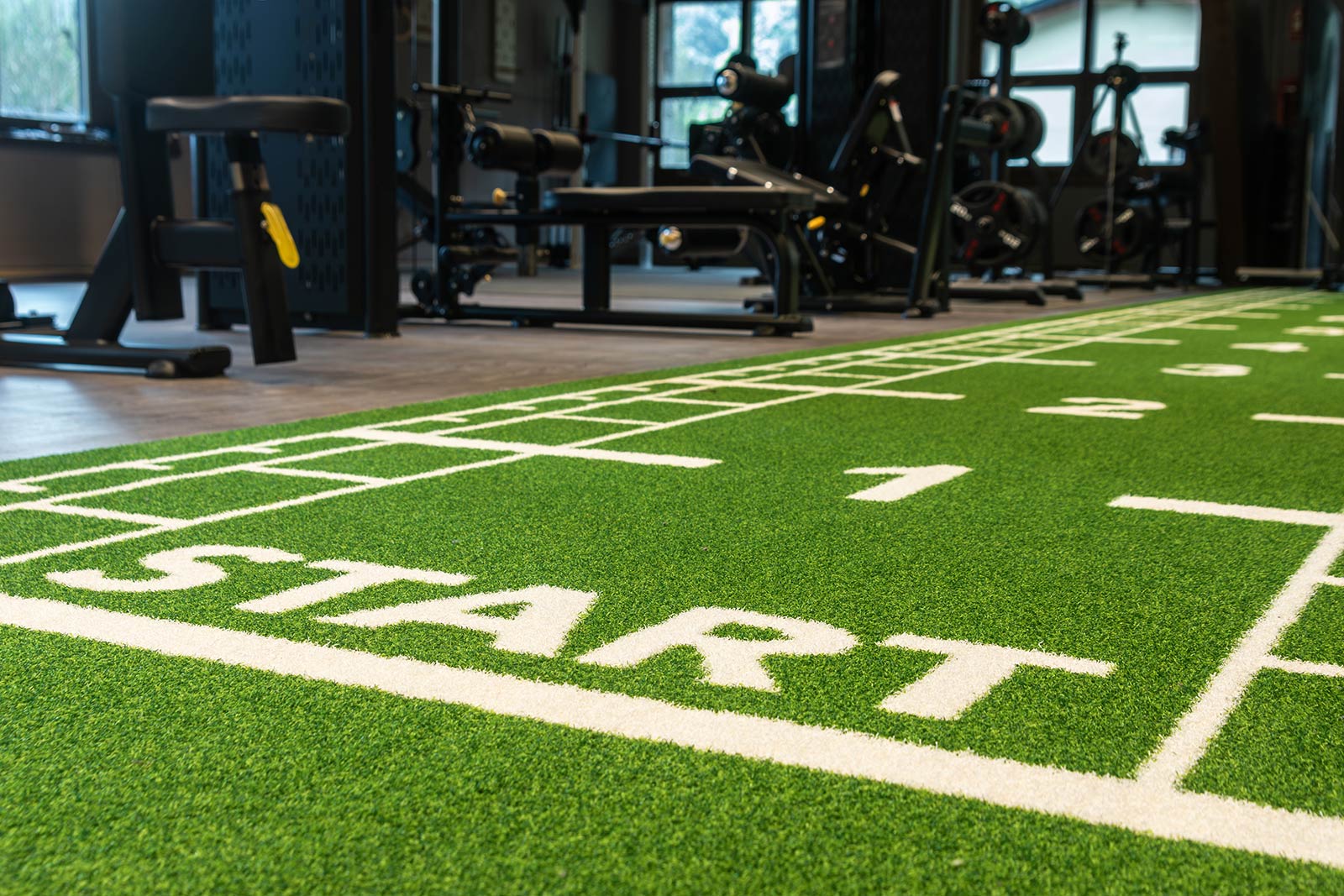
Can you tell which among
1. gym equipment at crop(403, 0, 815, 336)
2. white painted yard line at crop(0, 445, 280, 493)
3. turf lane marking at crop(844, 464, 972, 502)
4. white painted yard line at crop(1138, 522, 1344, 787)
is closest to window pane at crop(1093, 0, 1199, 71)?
gym equipment at crop(403, 0, 815, 336)

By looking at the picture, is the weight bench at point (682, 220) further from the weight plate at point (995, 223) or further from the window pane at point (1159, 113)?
the window pane at point (1159, 113)

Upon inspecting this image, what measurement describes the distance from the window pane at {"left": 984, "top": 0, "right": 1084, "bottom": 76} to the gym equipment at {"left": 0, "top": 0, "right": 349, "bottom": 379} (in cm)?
1295

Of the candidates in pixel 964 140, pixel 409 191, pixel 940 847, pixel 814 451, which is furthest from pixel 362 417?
pixel 964 140

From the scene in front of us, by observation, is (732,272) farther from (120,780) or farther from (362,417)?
(120,780)

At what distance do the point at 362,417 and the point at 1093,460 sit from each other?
1.48 meters

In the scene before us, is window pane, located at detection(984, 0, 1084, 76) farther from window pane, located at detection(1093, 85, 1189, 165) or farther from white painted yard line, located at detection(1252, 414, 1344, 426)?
white painted yard line, located at detection(1252, 414, 1344, 426)

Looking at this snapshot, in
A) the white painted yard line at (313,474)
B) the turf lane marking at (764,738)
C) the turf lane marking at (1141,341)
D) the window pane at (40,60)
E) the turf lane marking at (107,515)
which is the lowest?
the turf lane marking at (764,738)

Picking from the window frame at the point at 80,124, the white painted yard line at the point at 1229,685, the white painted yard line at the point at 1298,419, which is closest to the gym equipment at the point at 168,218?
the white painted yard line at the point at 1298,419

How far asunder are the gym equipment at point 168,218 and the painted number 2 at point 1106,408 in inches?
74.2

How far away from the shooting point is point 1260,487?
2.21m

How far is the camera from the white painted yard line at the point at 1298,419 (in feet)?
9.87

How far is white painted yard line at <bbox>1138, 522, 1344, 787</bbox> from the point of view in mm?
1059

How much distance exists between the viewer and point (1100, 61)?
→ 1506 cm

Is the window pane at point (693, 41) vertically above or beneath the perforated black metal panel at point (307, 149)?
above
